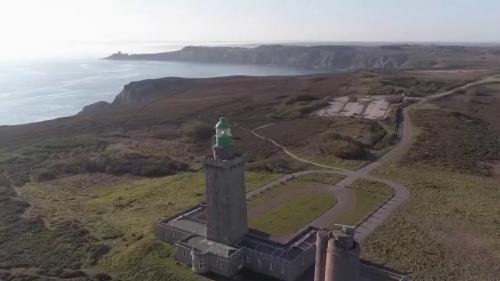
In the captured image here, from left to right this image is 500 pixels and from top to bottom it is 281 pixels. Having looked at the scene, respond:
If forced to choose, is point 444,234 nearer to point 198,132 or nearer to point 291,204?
point 291,204

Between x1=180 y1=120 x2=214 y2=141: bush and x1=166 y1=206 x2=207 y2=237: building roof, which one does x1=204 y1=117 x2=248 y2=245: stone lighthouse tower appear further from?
x1=180 y1=120 x2=214 y2=141: bush

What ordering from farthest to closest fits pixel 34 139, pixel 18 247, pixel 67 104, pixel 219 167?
pixel 67 104 < pixel 34 139 < pixel 18 247 < pixel 219 167

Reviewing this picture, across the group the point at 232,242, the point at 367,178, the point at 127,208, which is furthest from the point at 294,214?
the point at 127,208

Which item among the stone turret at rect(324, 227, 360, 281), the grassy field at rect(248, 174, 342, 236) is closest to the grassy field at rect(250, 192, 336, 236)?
the grassy field at rect(248, 174, 342, 236)

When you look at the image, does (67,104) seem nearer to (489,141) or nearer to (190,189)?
(190,189)

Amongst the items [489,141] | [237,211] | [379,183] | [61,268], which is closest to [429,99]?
[489,141]

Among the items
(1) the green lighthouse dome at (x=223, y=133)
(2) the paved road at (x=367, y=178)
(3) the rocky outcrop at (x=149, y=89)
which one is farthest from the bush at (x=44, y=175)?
(3) the rocky outcrop at (x=149, y=89)

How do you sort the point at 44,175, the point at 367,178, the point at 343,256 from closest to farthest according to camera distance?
1. the point at 343,256
2. the point at 367,178
3. the point at 44,175
